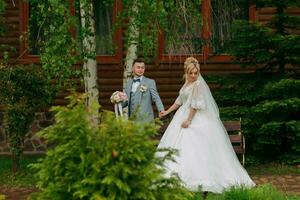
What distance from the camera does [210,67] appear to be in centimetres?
1530

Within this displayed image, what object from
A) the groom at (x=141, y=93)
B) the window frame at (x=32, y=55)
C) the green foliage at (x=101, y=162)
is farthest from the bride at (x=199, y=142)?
the window frame at (x=32, y=55)

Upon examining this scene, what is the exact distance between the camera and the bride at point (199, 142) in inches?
373

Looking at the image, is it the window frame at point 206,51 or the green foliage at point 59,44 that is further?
the window frame at point 206,51

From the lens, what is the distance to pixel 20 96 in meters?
11.6

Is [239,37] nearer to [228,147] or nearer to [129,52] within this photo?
[129,52]

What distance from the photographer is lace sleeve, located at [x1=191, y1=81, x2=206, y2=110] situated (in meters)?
9.85

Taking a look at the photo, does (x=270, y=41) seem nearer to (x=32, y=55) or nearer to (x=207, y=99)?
(x=207, y=99)

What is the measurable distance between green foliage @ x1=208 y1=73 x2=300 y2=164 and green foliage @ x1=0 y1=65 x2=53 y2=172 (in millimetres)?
3273

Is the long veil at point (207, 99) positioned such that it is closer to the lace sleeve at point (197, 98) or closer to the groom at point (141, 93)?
the lace sleeve at point (197, 98)

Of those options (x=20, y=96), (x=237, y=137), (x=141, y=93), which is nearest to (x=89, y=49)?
(x=20, y=96)

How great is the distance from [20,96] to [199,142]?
3.40 meters

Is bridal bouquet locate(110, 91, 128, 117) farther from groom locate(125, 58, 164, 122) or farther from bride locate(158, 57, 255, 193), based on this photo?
bride locate(158, 57, 255, 193)

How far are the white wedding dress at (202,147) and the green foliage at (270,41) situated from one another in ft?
9.69

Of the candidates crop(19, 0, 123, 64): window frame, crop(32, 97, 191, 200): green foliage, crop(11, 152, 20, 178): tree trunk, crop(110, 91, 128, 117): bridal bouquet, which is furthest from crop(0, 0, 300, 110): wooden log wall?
crop(32, 97, 191, 200): green foliage
